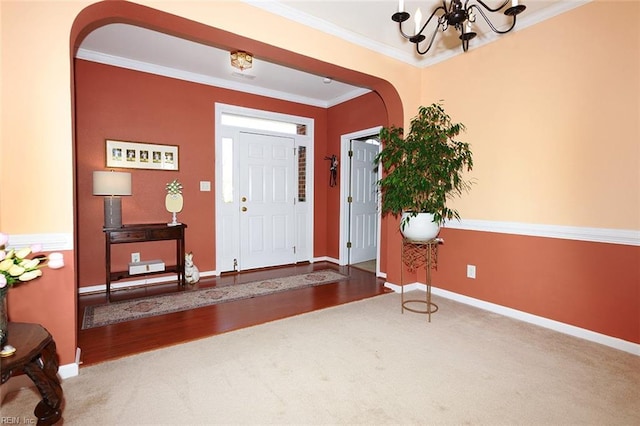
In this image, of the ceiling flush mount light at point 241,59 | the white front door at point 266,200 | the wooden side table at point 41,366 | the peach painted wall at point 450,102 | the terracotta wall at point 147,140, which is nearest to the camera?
the wooden side table at point 41,366

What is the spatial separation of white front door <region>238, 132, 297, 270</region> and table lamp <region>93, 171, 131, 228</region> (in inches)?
60.8

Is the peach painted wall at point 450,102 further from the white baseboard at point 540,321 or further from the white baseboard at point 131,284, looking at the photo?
the white baseboard at point 131,284

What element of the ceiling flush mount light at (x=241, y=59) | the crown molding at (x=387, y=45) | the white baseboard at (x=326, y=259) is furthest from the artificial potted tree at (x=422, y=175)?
the white baseboard at (x=326, y=259)

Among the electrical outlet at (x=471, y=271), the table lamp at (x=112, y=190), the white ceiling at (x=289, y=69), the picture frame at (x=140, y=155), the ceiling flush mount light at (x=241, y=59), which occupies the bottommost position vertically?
the electrical outlet at (x=471, y=271)

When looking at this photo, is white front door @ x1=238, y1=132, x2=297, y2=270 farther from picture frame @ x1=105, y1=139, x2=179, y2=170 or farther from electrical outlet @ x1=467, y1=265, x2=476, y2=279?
electrical outlet @ x1=467, y1=265, x2=476, y2=279

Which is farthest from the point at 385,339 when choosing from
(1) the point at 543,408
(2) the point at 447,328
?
(1) the point at 543,408

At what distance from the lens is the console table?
349 cm

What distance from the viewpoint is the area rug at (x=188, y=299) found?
3.02 m

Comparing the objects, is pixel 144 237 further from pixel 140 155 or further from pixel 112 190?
pixel 140 155

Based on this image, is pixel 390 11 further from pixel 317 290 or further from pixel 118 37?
pixel 317 290

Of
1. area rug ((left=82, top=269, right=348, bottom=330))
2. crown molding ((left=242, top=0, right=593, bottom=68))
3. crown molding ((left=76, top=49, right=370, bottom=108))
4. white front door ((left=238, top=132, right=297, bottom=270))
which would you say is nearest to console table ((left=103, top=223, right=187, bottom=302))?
area rug ((left=82, top=269, right=348, bottom=330))

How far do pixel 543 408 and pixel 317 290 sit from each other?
2456 mm

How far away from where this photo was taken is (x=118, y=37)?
329 cm

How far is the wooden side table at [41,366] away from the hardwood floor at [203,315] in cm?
67
